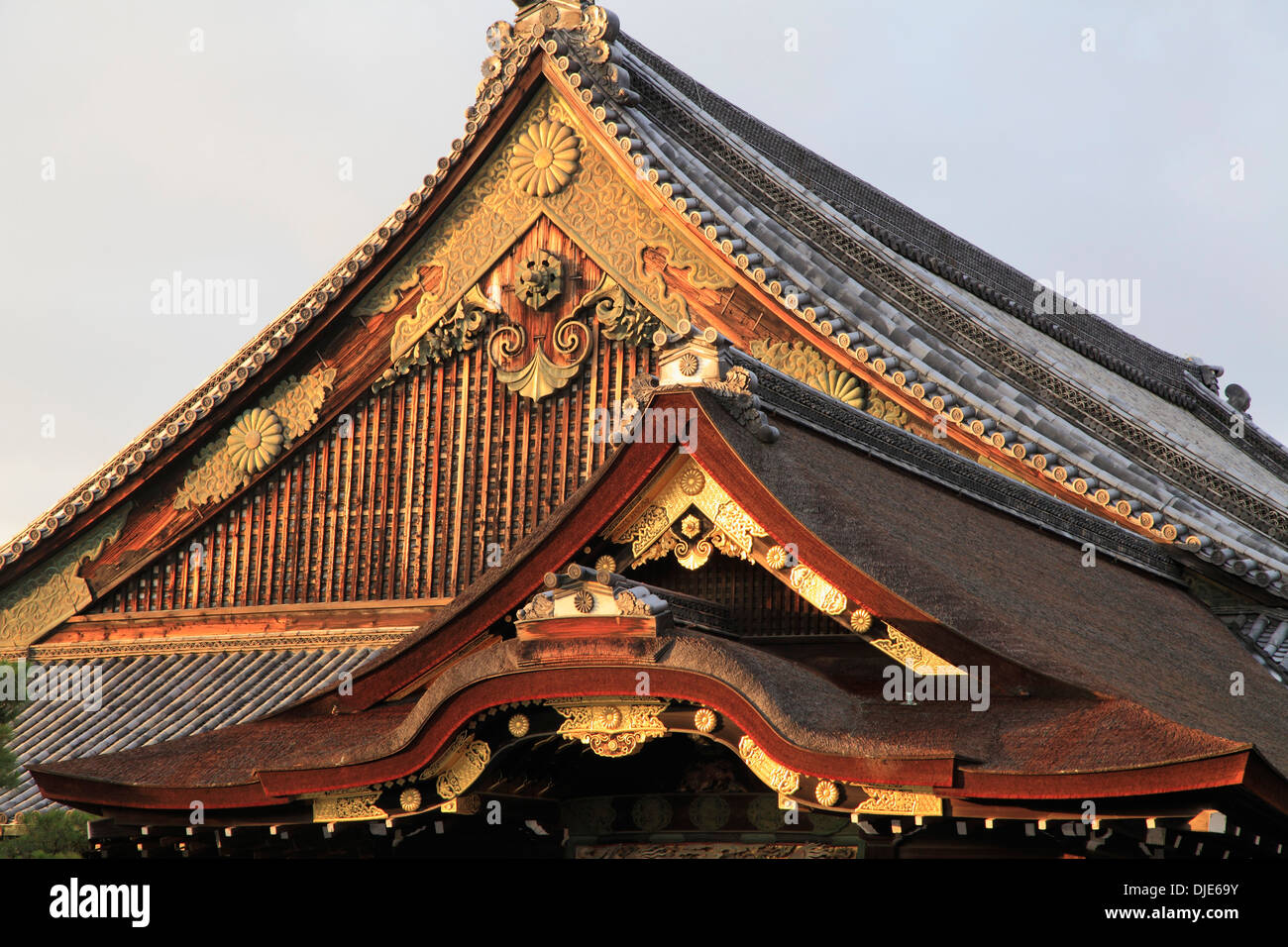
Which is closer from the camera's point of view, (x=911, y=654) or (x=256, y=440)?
(x=911, y=654)

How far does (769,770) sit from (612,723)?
34.2 inches

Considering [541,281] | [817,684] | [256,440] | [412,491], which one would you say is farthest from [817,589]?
[256,440]

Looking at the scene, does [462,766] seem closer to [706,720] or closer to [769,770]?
[706,720]

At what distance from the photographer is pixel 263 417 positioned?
1477 cm

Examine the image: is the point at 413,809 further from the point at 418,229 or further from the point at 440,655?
the point at 418,229

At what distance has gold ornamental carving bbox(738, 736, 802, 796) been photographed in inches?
291

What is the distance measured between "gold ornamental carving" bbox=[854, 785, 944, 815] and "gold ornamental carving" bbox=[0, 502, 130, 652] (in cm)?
996

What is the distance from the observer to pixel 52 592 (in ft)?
50.4

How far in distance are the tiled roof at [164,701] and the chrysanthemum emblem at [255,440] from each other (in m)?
1.76

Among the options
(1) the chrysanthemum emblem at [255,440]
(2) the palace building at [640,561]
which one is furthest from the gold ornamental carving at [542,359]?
(1) the chrysanthemum emblem at [255,440]

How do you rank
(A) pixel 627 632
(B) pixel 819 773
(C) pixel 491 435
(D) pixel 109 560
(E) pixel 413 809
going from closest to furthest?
(B) pixel 819 773
(A) pixel 627 632
(E) pixel 413 809
(C) pixel 491 435
(D) pixel 109 560

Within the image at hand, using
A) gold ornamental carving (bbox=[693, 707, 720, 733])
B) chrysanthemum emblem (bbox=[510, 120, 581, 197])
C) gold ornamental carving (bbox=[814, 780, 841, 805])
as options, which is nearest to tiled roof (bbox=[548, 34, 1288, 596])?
chrysanthemum emblem (bbox=[510, 120, 581, 197])
